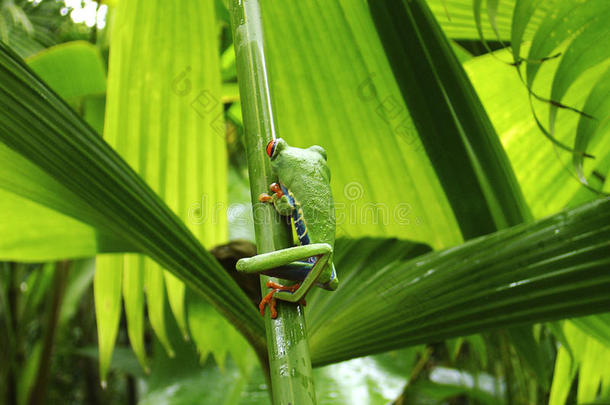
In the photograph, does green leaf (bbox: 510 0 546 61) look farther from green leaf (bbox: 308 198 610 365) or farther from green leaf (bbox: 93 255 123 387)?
green leaf (bbox: 93 255 123 387)

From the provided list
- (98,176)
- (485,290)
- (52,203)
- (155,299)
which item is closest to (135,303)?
(155,299)

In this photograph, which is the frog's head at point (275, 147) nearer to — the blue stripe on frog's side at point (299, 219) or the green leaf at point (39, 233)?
the blue stripe on frog's side at point (299, 219)

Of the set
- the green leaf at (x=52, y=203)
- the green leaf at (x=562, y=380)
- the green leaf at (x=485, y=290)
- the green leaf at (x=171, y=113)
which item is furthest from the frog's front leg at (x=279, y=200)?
the green leaf at (x=562, y=380)

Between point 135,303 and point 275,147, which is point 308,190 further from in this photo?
point 135,303

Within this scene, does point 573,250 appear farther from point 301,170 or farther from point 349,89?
point 349,89

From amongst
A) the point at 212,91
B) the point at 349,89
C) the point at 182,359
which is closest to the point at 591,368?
the point at 349,89
